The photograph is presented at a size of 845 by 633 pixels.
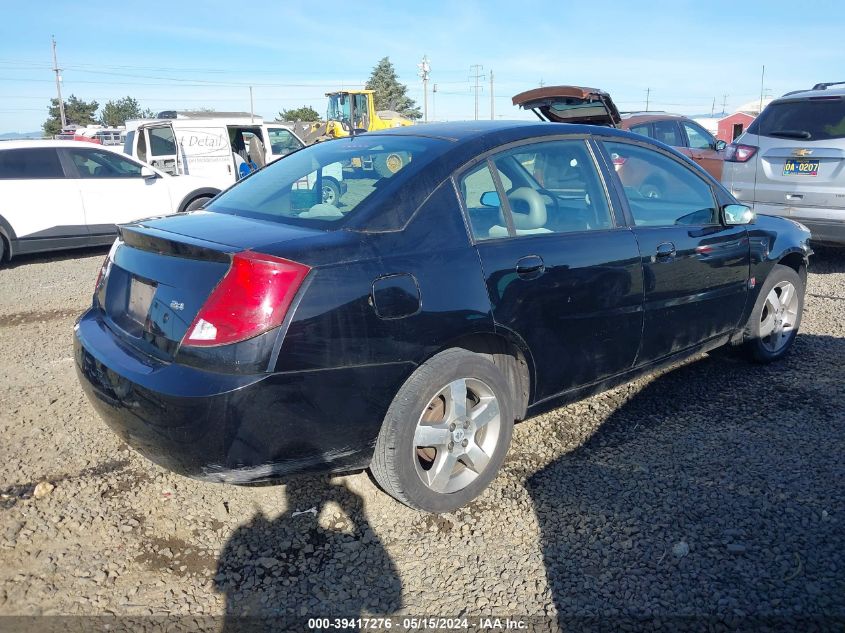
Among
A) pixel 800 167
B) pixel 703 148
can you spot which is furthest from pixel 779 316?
pixel 703 148

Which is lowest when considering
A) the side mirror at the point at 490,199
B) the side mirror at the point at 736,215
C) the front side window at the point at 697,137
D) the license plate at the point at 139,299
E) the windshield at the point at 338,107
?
the license plate at the point at 139,299

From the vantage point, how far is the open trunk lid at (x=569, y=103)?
6.93m

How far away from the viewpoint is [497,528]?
2918mm

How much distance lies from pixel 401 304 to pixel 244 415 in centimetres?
71

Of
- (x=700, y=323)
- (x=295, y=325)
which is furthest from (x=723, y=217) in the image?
(x=295, y=325)

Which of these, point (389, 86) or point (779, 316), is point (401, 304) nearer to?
point (779, 316)

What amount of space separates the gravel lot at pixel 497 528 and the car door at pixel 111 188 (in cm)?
599

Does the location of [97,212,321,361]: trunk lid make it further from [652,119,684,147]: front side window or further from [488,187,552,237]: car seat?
[652,119,684,147]: front side window

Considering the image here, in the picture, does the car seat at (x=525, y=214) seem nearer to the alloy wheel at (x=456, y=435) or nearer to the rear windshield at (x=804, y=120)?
the alloy wheel at (x=456, y=435)

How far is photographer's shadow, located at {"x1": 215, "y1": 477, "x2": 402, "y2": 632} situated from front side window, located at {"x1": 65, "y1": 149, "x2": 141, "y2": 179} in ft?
26.1

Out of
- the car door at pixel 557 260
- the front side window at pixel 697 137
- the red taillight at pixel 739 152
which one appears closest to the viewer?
the car door at pixel 557 260

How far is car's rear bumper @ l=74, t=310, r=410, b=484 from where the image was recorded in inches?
93.9

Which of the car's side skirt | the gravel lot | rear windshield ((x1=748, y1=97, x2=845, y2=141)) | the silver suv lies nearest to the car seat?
the car's side skirt

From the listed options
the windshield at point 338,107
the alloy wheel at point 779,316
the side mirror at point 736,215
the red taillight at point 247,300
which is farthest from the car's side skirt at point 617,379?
the windshield at point 338,107
